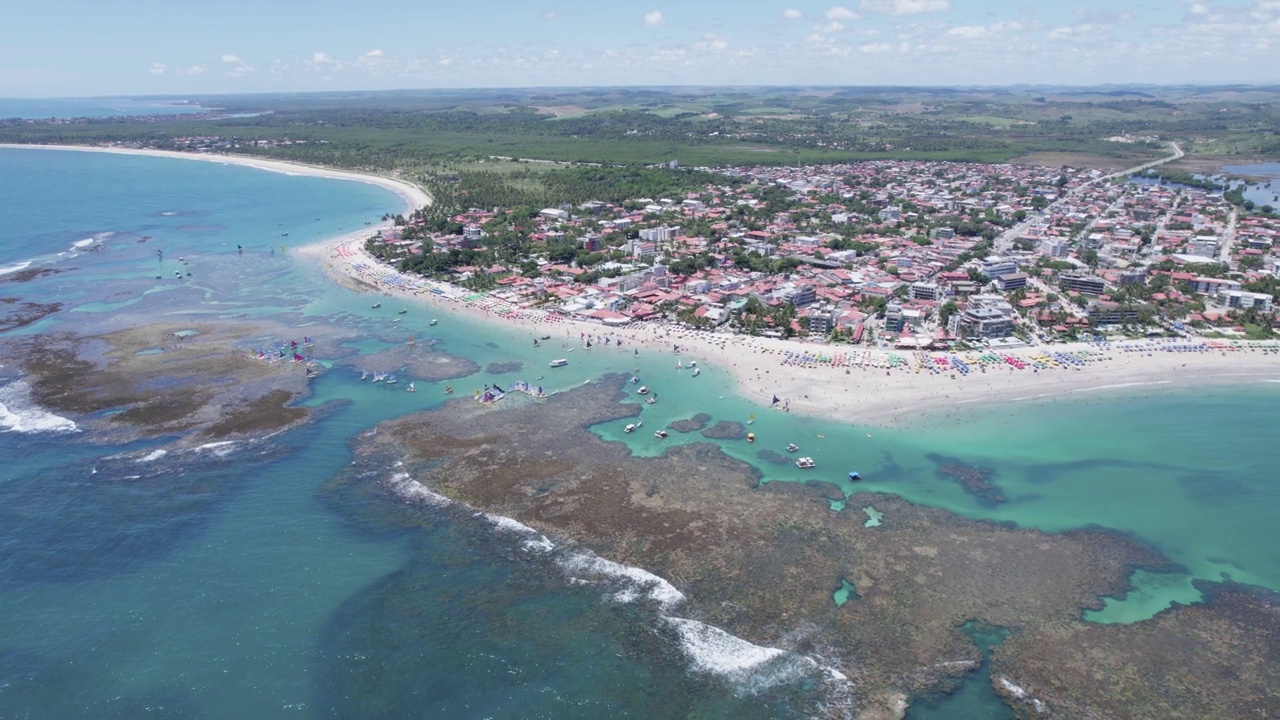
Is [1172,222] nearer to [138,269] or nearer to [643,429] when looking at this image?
[643,429]

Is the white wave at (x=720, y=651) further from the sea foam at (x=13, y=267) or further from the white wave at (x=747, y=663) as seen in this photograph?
the sea foam at (x=13, y=267)

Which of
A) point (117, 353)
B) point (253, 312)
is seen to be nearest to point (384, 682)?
point (117, 353)

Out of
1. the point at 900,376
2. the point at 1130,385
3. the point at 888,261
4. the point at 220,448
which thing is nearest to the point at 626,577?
the point at 220,448

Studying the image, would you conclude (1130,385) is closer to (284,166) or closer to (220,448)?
(220,448)

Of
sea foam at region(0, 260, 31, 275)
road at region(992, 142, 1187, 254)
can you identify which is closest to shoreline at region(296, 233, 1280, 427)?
road at region(992, 142, 1187, 254)

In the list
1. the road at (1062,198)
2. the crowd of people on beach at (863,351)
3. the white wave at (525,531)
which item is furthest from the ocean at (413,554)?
the road at (1062,198)

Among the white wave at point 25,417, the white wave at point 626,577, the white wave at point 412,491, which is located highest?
the white wave at point 25,417
